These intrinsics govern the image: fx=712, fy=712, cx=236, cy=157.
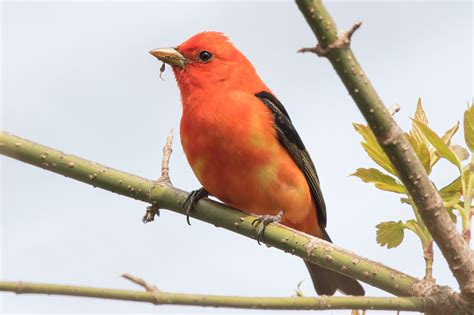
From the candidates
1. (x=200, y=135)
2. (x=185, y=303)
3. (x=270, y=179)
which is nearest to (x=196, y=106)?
(x=200, y=135)

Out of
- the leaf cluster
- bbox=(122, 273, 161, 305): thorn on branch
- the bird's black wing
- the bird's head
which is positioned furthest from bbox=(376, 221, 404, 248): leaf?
the bird's head

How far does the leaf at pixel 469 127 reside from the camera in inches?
122

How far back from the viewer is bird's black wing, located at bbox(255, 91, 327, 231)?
18.7 ft

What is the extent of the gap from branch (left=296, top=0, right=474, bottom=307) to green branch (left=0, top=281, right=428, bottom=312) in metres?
0.44

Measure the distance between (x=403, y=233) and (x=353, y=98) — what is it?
4.27 feet

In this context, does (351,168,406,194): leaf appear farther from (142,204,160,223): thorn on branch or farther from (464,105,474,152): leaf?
(142,204,160,223): thorn on branch

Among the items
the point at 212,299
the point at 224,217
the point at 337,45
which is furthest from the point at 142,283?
the point at 224,217

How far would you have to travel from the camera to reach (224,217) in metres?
4.09

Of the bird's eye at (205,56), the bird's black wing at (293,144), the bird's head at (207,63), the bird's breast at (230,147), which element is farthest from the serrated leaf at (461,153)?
the bird's eye at (205,56)

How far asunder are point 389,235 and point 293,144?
7.58ft

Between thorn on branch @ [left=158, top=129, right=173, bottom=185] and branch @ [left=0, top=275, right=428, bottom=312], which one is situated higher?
thorn on branch @ [left=158, top=129, right=173, bottom=185]

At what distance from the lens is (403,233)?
3541 millimetres

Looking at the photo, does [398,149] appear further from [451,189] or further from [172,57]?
[172,57]

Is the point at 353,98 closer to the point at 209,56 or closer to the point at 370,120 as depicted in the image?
the point at 370,120
